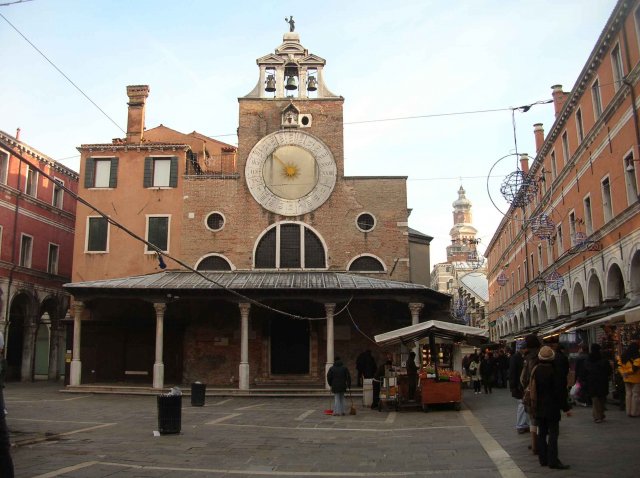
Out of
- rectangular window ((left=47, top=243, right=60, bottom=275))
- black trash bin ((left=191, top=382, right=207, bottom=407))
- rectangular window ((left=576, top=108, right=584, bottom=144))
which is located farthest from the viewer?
rectangular window ((left=47, top=243, right=60, bottom=275))

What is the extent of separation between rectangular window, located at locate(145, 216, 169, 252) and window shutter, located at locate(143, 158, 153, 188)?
1.55m

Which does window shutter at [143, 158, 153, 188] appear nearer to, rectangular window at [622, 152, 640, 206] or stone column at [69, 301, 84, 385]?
stone column at [69, 301, 84, 385]

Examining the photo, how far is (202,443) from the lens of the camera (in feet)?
35.6

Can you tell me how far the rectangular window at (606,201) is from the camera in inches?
813

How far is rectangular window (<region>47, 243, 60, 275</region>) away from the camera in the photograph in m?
34.1

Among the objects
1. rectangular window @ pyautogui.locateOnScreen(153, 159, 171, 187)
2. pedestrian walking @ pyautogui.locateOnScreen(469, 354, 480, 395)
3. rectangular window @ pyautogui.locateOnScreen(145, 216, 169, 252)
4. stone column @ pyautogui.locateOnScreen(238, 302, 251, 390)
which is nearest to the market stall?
pedestrian walking @ pyautogui.locateOnScreen(469, 354, 480, 395)

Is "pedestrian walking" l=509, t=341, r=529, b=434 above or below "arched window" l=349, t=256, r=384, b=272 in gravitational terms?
below

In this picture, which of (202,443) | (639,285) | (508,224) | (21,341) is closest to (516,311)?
(508,224)

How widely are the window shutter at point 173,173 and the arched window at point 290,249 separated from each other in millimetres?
4648

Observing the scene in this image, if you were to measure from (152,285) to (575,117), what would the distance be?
17.1 meters

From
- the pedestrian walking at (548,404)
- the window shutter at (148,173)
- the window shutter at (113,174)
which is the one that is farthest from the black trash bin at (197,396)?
the window shutter at (113,174)

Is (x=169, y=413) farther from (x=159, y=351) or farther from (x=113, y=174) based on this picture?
(x=113, y=174)

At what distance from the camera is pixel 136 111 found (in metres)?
29.6

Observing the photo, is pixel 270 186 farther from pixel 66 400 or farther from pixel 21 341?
pixel 21 341
